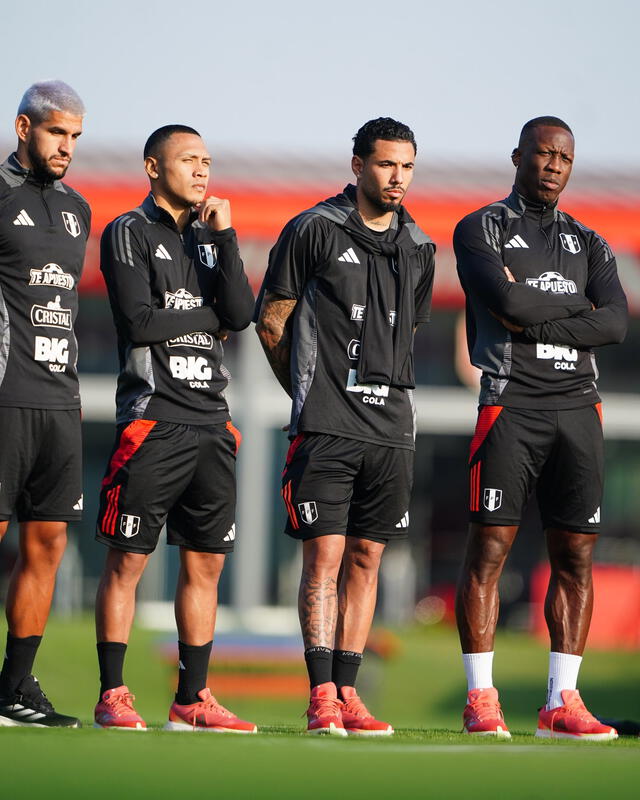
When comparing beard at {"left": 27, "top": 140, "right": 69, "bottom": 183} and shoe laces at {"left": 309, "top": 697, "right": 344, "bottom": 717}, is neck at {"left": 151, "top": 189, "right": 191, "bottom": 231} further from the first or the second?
shoe laces at {"left": 309, "top": 697, "right": 344, "bottom": 717}

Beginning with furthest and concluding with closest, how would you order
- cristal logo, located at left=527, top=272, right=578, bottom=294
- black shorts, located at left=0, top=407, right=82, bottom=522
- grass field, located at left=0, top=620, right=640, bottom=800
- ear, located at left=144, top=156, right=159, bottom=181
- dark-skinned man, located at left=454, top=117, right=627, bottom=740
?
cristal logo, located at left=527, top=272, right=578, bottom=294 → dark-skinned man, located at left=454, top=117, right=627, bottom=740 → ear, located at left=144, top=156, right=159, bottom=181 → black shorts, located at left=0, top=407, right=82, bottom=522 → grass field, located at left=0, top=620, right=640, bottom=800

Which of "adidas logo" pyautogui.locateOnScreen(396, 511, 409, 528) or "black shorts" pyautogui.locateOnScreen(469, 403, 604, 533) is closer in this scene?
"adidas logo" pyautogui.locateOnScreen(396, 511, 409, 528)

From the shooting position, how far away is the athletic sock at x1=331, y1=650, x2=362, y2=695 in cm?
539

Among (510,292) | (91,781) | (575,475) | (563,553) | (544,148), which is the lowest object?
(91,781)

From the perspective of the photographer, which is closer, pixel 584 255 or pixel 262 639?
pixel 584 255

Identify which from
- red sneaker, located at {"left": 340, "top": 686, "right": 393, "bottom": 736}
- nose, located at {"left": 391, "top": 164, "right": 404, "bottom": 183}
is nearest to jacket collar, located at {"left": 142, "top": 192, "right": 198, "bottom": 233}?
nose, located at {"left": 391, "top": 164, "right": 404, "bottom": 183}

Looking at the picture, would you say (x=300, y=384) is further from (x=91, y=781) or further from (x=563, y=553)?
(x=91, y=781)

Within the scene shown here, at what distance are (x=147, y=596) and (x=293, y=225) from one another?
17.2 metres

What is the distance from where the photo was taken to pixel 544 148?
228 inches

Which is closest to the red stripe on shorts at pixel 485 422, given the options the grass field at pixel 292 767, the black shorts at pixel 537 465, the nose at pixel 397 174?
the black shorts at pixel 537 465

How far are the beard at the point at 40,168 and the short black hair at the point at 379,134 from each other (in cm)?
126

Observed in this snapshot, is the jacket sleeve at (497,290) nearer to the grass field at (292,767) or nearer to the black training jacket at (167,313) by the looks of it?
the black training jacket at (167,313)

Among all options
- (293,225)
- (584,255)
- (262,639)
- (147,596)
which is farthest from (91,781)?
(147,596)

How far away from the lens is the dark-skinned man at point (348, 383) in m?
5.35
